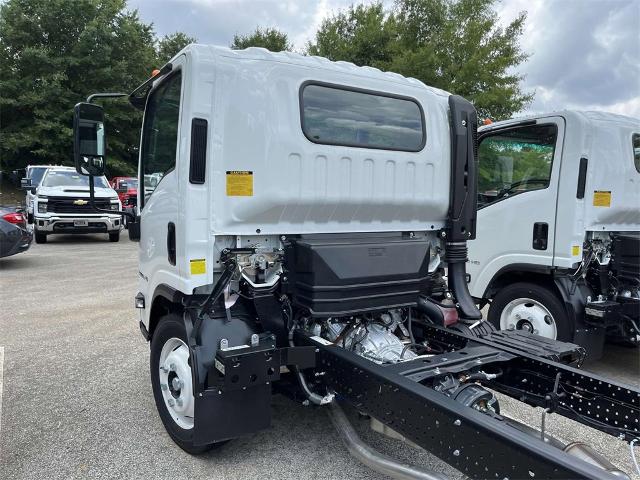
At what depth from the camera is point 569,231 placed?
175 inches

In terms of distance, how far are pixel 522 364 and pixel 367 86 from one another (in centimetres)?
197

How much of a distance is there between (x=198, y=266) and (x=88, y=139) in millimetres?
1251

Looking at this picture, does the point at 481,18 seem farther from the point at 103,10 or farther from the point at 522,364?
the point at 103,10

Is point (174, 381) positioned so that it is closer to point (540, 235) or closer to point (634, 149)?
point (540, 235)

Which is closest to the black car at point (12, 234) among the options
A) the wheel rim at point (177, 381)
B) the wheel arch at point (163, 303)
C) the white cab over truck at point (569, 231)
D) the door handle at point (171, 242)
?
the wheel arch at point (163, 303)

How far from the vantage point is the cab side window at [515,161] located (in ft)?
15.6

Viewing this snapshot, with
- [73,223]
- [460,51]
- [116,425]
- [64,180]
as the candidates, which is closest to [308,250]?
[116,425]

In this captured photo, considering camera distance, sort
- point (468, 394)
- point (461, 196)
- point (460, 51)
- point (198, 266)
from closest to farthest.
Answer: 1. point (468, 394)
2. point (198, 266)
3. point (461, 196)
4. point (460, 51)

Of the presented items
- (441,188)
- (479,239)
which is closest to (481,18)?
(479,239)

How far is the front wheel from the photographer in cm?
444

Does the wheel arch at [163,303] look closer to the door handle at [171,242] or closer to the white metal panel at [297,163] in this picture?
the door handle at [171,242]

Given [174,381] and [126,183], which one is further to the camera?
[126,183]

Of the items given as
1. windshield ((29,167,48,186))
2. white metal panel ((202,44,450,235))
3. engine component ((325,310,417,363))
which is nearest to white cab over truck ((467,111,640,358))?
white metal panel ((202,44,450,235))

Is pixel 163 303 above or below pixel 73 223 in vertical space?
above
